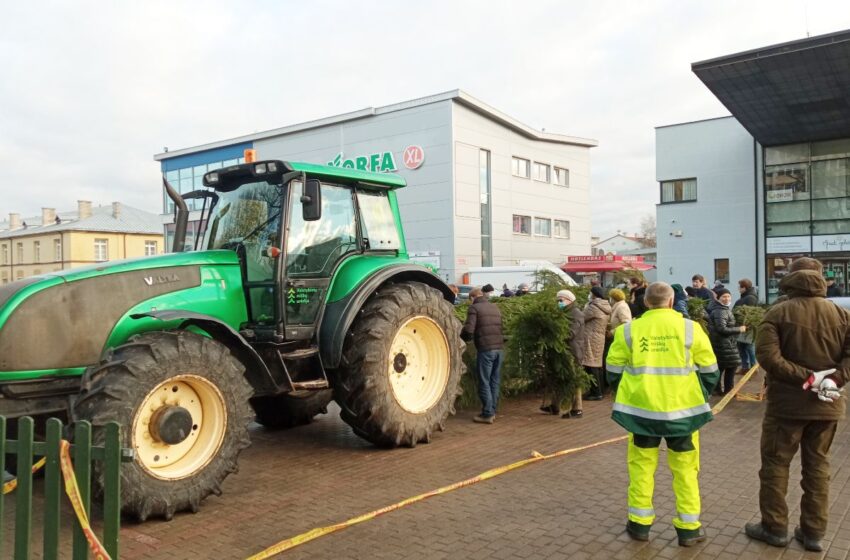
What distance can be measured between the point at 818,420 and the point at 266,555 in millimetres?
3657

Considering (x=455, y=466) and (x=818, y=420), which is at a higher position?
(x=818, y=420)

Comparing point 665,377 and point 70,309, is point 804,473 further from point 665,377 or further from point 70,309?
point 70,309

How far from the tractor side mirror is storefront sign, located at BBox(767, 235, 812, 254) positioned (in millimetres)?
21342

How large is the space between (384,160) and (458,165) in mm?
4044

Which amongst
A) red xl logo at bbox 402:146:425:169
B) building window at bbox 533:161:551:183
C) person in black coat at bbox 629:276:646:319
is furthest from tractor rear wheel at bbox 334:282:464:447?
building window at bbox 533:161:551:183

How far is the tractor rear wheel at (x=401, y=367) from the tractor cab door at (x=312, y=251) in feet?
1.68

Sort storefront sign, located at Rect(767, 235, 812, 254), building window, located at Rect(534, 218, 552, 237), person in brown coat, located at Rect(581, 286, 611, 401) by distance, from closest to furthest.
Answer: person in brown coat, located at Rect(581, 286, 611, 401) < storefront sign, located at Rect(767, 235, 812, 254) < building window, located at Rect(534, 218, 552, 237)

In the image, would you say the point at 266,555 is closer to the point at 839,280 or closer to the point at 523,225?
the point at 839,280

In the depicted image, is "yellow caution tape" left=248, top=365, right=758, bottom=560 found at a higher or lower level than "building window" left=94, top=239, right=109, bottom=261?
lower

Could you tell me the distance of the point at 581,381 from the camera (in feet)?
28.3

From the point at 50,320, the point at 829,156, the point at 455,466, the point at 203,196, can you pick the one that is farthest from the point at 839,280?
the point at 50,320

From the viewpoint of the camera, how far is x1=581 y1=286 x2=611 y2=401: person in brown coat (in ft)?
30.2

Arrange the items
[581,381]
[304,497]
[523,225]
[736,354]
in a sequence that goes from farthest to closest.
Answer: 1. [523,225]
2. [736,354]
3. [581,381]
4. [304,497]

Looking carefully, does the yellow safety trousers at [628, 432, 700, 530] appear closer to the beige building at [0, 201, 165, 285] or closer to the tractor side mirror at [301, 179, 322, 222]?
the tractor side mirror at [301, 179, 322, 222]
